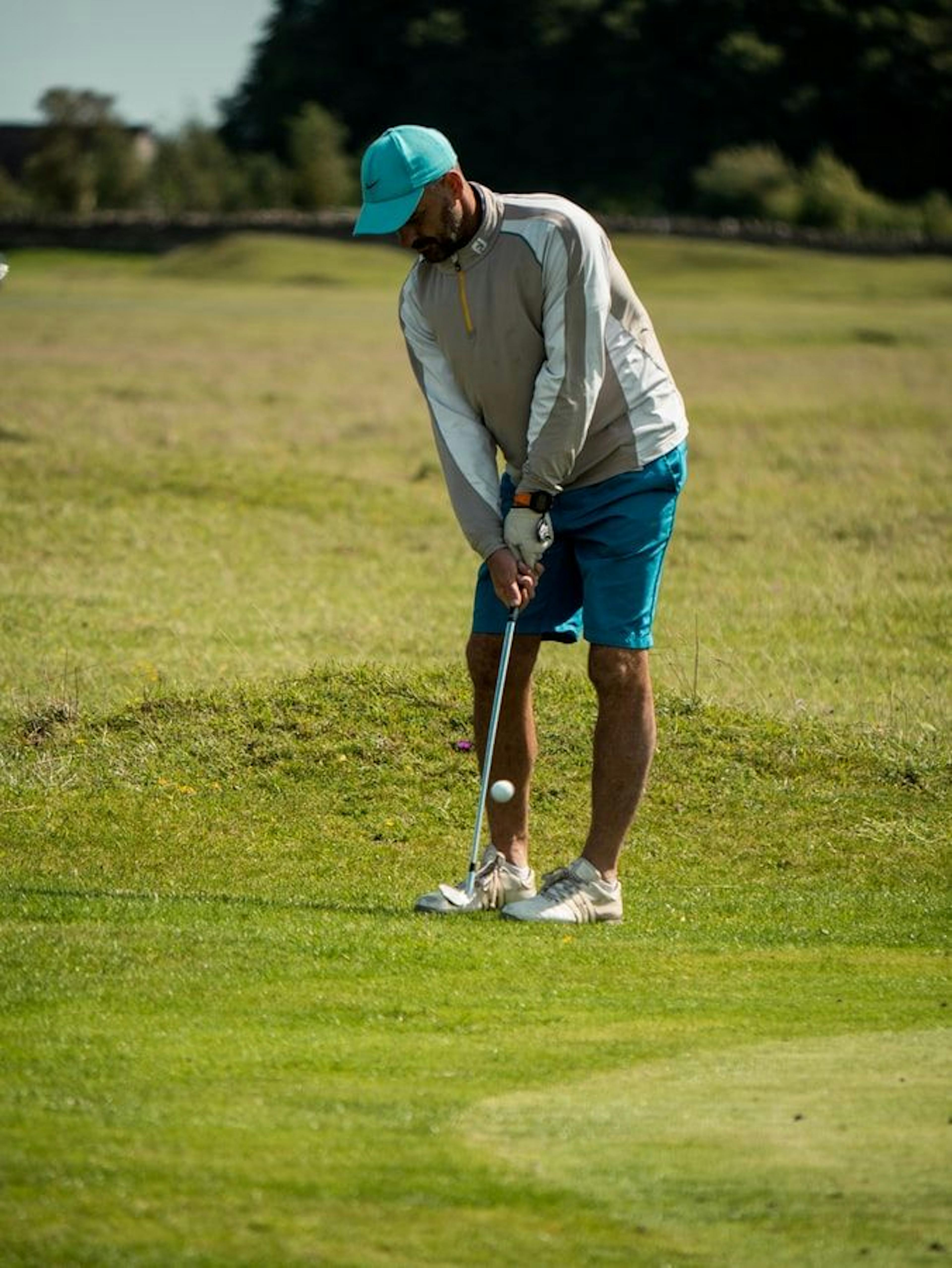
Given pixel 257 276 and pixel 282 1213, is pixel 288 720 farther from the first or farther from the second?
pixel 257 276

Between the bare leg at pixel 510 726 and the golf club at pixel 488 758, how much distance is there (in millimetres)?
28

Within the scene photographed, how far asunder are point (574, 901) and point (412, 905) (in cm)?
60

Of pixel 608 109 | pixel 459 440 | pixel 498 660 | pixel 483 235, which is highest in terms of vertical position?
pixel 608 109

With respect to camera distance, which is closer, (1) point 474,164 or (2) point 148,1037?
(2) point 148,1037

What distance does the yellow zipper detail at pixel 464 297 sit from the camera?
6789 millimetres

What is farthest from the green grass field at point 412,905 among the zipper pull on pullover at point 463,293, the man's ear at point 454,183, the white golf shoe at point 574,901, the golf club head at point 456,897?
the man's ear at point 454,183

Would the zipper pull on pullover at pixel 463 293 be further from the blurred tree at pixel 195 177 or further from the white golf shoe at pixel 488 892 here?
the blurred tree at pixel 195 177

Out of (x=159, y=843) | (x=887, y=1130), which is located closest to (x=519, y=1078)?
(x=887, y=1130)

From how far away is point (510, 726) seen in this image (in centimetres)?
716

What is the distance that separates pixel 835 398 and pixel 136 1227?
27.6m

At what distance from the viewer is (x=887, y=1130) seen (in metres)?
4.63

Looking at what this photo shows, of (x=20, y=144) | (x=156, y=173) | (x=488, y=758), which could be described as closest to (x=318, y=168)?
(x=156, y=173)

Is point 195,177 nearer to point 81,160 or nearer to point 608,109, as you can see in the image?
point 81,160

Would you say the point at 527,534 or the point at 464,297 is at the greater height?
the point at 464,297
